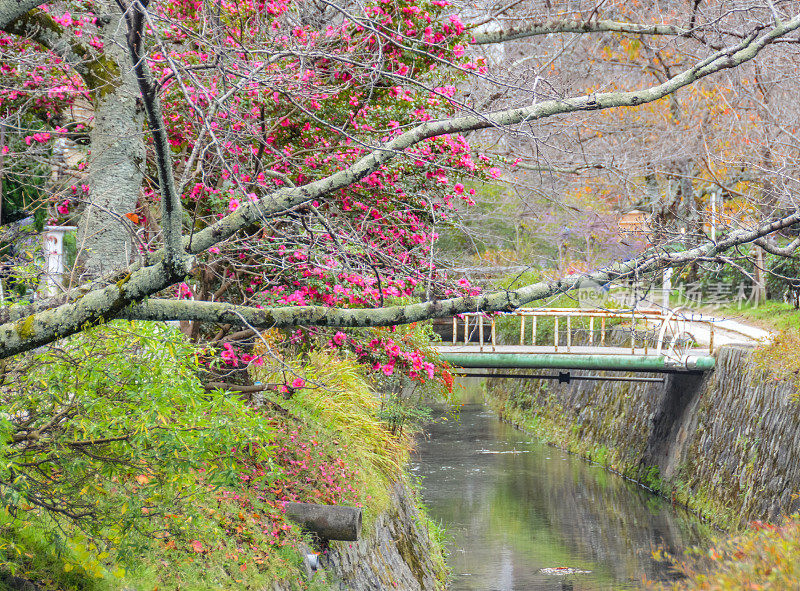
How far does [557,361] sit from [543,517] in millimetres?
3210

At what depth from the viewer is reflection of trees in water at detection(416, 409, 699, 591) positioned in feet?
43.6

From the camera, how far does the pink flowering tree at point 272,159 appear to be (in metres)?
4.36

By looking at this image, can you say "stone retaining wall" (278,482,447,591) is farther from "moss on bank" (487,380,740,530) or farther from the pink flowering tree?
"moss on bank" (487,380,740,530)

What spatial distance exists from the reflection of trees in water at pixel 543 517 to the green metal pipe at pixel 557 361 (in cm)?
299

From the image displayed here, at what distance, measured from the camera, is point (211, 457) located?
15.3 feet

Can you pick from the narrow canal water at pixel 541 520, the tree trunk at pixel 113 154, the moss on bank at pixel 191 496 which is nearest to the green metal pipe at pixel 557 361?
the narrow canal water at pixel 541 520

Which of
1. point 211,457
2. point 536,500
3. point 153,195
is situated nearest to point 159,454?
point 211,457

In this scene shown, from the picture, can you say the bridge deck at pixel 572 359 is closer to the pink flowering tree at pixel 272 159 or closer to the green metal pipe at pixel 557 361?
the green metal pipe at pixel 557 361

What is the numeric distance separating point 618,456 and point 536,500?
14.3 ft

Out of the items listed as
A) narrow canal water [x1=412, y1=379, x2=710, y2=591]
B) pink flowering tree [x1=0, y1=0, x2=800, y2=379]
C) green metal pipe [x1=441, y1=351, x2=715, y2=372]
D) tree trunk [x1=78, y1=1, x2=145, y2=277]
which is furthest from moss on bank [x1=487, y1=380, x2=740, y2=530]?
tree trunk [x1=78, y1=1, x2=145, y2=277]

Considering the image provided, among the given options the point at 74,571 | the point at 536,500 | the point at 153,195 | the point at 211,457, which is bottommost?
the point at 536,500

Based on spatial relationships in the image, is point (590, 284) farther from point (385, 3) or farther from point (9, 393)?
point (385, 3)

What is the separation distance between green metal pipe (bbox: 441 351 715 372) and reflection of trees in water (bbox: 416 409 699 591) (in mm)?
2993

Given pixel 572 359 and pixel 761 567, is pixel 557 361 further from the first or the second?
pixel 761 567
